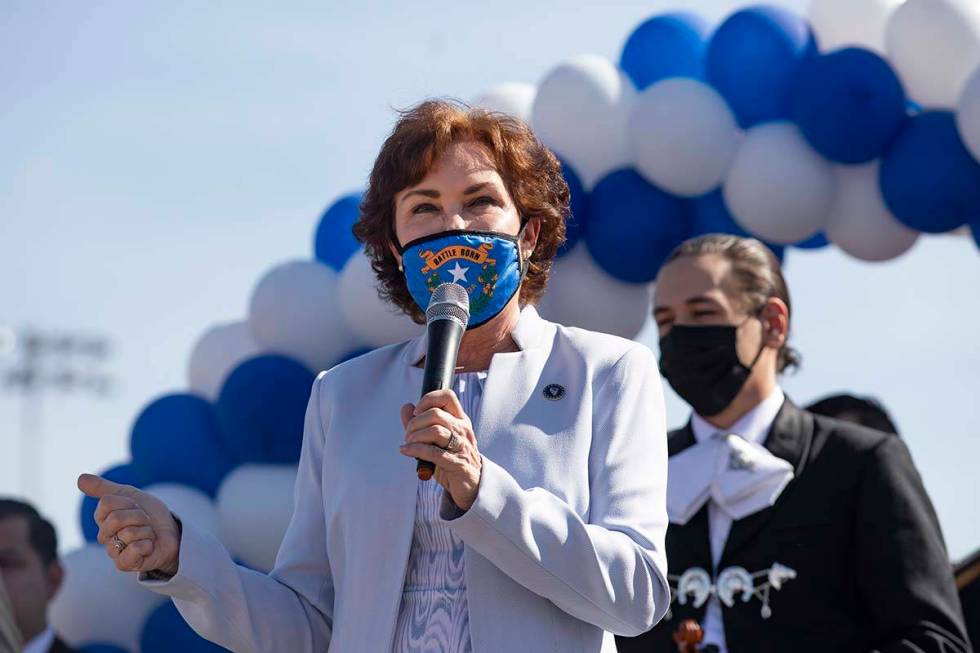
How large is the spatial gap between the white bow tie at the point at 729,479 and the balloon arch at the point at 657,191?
8.59ft

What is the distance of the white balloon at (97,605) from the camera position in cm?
737

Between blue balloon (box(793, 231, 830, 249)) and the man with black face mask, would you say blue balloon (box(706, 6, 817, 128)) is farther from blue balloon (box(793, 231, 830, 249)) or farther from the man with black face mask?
the man with black face mask

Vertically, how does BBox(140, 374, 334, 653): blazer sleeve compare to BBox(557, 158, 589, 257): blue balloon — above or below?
above

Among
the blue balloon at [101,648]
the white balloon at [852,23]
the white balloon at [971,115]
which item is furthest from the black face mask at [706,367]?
the blue balloon at [101,648]

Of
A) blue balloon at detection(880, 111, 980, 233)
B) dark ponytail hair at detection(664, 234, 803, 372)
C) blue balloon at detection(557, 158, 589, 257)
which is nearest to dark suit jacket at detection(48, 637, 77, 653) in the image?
blue balloon at detection(557, 158, 589, 257)

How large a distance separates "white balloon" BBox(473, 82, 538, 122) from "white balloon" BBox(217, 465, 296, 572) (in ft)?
6.45

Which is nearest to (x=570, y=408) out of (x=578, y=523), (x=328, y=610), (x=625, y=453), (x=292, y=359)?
(x=625, y=453)

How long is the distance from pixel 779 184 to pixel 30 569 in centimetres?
361

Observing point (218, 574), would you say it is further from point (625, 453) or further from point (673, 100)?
point (673, 100)

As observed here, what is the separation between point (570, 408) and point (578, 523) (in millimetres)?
276

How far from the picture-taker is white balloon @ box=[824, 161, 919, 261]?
672cm

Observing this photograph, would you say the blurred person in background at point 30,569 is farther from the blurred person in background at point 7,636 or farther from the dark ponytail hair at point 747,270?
the dark ponytail hair at point 747,270

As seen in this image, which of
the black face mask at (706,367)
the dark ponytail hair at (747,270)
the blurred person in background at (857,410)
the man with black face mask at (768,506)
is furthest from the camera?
the blurred person in background at (857,410)

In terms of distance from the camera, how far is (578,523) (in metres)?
2.32
